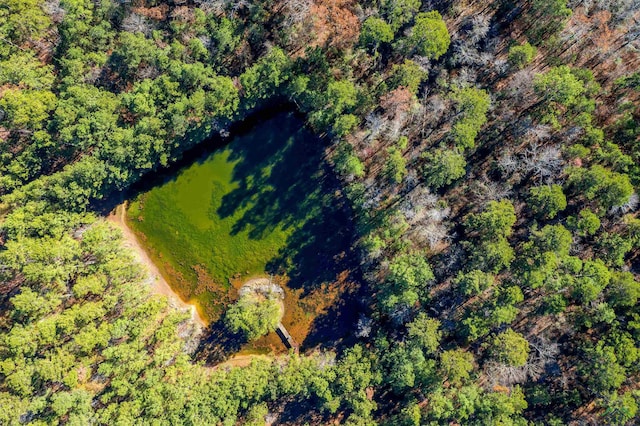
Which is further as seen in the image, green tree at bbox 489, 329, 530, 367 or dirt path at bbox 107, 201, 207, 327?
dirt path at bbox 107, 201, 207, 327

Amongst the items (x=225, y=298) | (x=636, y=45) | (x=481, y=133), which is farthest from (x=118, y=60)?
(x=636, y=45)

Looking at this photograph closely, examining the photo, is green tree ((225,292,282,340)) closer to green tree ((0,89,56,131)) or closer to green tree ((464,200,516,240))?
green tree ((464,200,516,240))

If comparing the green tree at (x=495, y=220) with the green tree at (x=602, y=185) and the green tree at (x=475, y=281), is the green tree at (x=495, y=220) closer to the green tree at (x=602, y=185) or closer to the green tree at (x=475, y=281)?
the green tree at (x=475, y=281)

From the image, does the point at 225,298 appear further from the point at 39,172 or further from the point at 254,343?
the point at 39,172

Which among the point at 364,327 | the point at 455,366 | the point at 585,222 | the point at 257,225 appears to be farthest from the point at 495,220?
the point at 257,225

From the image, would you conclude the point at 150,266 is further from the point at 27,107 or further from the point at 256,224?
the point at 27,107

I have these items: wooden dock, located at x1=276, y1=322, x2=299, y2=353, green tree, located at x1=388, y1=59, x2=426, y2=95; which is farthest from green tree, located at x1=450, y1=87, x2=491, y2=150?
wooden dock, located at x1=276, y1=322, x2=299, y2=353

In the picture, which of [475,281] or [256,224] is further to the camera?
[256,224]

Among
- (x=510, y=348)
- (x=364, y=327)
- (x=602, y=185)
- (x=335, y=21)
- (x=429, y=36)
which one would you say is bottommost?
(x=510, y=348)
